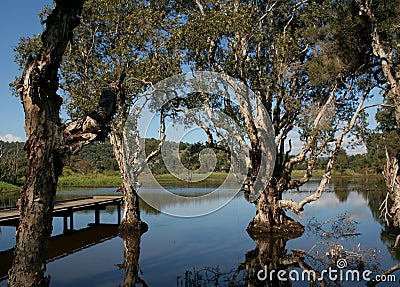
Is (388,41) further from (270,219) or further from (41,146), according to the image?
(41,146)

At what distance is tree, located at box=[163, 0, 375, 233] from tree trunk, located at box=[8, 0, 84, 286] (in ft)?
33.5

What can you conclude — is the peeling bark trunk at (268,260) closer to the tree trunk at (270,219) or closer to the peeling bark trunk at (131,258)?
the tree trunk at (270,219)

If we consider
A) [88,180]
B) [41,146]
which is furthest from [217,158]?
[88,180]

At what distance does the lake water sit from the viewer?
1179 cm

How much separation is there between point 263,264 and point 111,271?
15.4ft

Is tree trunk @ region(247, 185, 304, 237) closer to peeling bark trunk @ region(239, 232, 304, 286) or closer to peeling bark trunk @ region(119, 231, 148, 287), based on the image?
peeling bark trunk @ region(239, 232, 304, 286)

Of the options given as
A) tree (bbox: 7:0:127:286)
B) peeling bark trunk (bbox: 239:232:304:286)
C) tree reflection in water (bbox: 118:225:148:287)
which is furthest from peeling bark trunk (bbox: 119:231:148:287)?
tree (bbox: 7:0:127:286)

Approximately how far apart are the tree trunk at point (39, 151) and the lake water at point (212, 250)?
19.4 ft

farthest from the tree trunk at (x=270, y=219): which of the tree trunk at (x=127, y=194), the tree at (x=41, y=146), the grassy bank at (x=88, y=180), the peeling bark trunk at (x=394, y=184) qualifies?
the grassy bank at (x=88, y=180)

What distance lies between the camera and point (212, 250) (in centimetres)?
1534

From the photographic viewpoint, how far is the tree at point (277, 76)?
51.8 feet

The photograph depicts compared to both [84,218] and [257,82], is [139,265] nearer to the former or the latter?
[257,82]

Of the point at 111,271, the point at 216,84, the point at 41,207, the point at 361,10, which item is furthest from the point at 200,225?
the point at 41,207

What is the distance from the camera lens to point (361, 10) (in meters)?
13.2
